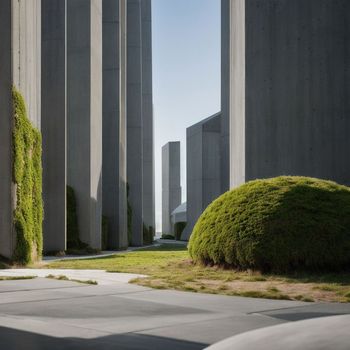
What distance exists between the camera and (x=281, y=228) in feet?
35.9

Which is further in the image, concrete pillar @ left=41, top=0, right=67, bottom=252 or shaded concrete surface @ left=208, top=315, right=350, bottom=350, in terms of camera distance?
concrete pillar @ left=41, top=0, right=67, bottom=252

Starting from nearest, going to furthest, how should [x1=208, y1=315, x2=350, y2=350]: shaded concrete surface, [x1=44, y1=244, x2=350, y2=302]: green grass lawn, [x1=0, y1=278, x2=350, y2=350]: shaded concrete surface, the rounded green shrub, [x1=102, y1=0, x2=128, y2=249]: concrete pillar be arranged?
[x1=208, y1=315, x2=350, y2=350]: shaded concrete surface < [x1=0, y1=278, x2=350, y2=350]: shaded concrete surface < [x1=44, y1=244, x2=350, y2=302]: green grass lawn < the rounded green shrub < [x1=102, y1=0, x2=128, y2=249]: concrete pillar

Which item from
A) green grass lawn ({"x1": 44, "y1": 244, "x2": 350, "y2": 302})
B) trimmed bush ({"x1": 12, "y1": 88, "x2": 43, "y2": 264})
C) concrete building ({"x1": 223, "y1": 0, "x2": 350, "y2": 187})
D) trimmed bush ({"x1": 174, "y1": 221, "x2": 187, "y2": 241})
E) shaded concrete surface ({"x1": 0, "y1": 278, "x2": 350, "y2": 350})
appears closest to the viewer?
shaded concrete surface ({"x1": 0, "y1": 278, "x2": 350, "y2": 350})

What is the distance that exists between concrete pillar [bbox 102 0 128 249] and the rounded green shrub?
15319mm

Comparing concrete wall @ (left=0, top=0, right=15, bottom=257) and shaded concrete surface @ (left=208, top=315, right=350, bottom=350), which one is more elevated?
concrete wall @ (left=0, top=0, right=15, bottom=257)

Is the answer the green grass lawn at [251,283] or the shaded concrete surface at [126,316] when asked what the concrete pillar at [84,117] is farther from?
the shaded concrete surface at [126,316]

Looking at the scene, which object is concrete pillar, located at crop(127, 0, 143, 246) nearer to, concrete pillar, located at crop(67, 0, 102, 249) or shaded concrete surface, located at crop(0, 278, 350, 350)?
concrete pillar, located at crop(67, 0, 102, 249)

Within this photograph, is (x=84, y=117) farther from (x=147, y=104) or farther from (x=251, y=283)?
(x=147, y=104)

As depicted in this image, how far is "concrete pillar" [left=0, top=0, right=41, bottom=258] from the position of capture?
13414 millimetres

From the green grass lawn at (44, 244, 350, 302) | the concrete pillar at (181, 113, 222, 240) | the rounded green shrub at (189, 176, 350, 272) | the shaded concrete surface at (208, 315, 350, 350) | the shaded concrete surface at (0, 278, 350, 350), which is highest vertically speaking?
the concrete pillar at (181, 113, 222, 240)

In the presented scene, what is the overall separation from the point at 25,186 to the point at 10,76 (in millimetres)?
2657

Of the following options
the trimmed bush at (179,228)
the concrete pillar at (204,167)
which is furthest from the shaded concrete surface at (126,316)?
the trimmed bush at (179,228)

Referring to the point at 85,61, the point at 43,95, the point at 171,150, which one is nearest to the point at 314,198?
the point at 43,95

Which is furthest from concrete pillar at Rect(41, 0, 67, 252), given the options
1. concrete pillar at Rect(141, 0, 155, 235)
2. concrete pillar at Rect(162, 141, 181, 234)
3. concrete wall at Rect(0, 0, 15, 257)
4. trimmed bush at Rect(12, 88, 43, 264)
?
concrete pillar at Rect(162, 141, 181, 234)
